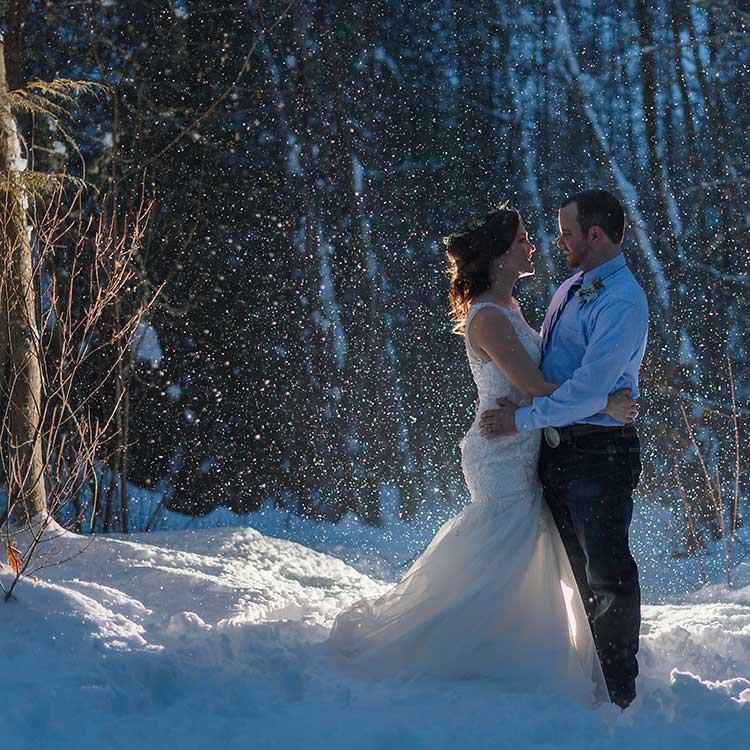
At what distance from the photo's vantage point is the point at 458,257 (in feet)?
12.5

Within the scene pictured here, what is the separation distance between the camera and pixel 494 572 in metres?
3.64

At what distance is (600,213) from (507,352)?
63 cm

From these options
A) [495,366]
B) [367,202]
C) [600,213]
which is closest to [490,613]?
[495,366]

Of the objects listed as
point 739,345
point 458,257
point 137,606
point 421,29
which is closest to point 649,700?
point 458,257

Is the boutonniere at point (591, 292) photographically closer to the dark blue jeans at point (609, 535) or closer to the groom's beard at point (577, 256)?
the groom's beard at point (577, 256)

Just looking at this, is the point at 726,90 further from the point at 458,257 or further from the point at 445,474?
the point at 458,257

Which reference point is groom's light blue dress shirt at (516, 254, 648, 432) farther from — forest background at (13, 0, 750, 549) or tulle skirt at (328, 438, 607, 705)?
forest background at (13, 0, 750, 549)

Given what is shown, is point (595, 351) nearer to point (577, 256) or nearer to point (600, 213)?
point (577, 256)

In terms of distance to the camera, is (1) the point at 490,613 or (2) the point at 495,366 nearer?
(1) the point at 490,613

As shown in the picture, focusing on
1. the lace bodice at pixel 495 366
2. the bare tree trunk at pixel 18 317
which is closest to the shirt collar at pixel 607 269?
the lace bodice at pixel 495 366

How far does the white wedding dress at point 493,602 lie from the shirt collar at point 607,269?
36 cm

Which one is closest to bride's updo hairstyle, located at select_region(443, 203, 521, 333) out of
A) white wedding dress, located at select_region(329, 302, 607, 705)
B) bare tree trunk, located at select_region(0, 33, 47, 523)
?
white wedding dress, located at select_region(329, 302, 607, 705)

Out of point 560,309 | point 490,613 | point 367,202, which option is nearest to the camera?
point 490,613

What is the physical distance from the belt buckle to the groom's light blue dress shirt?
0.06m
